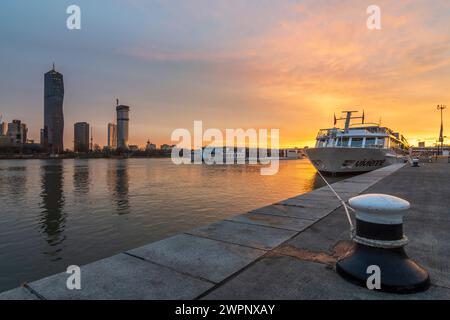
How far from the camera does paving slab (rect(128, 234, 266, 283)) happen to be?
3695mm

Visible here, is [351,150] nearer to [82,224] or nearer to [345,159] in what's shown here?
[345,159]

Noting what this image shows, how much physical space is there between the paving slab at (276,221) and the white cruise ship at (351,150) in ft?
74.4

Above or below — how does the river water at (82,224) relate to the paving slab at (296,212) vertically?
below

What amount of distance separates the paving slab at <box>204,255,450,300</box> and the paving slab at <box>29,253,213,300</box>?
0.37m

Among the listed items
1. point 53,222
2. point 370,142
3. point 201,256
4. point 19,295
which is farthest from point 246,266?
point 370,142

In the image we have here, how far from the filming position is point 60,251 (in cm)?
887

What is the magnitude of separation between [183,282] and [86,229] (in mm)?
9642

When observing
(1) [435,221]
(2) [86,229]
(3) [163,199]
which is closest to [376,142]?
(3) [163,199]

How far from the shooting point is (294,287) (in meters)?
3.19

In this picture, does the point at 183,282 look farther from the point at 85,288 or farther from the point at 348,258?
the point at 348,258

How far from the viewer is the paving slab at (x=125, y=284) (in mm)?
3045

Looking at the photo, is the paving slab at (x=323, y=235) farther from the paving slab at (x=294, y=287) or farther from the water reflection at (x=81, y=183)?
the water reflection at (x=81, y=183)

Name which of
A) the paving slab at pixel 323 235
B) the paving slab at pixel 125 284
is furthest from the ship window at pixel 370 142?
the paving slab at pixel 125 284

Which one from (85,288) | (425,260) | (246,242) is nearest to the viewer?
(85,288)
